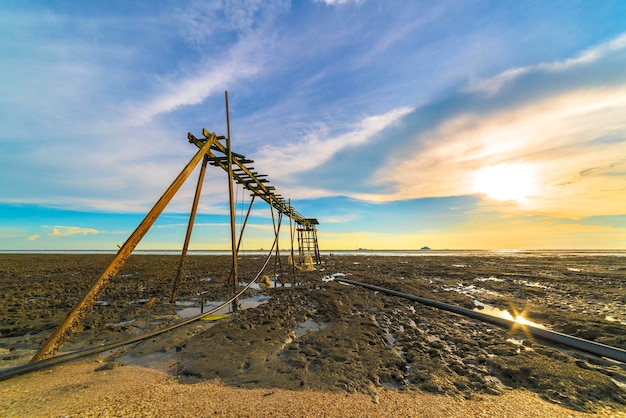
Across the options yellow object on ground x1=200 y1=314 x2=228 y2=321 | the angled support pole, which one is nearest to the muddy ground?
yellow object on ground x1=200 y1=314 x2=228 y2=321

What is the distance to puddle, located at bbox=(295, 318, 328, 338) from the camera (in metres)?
5.98

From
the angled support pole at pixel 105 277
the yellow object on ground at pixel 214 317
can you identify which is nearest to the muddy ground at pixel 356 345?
the yellow object on ground at pixel 214 317

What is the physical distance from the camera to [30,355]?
462 cm

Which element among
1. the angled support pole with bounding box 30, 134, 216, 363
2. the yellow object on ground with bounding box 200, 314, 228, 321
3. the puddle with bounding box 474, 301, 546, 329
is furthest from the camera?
the puddle with bounding box 474, 301, 546, 329

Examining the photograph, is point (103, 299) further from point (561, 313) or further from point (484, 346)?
point (561, 313)

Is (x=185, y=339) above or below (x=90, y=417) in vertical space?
below

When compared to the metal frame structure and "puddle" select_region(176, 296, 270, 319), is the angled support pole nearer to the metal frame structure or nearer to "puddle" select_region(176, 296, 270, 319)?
the metal frame structure

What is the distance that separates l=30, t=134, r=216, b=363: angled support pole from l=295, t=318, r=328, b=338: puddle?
398cm

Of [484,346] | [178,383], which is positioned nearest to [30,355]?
[178,383]

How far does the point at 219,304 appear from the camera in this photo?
360 inches

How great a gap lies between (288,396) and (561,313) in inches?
364

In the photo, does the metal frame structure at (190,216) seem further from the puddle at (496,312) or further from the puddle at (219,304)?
the puddle at (496,312)

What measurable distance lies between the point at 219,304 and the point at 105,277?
540cm

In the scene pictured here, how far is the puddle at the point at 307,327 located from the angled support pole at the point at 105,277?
157 inches
